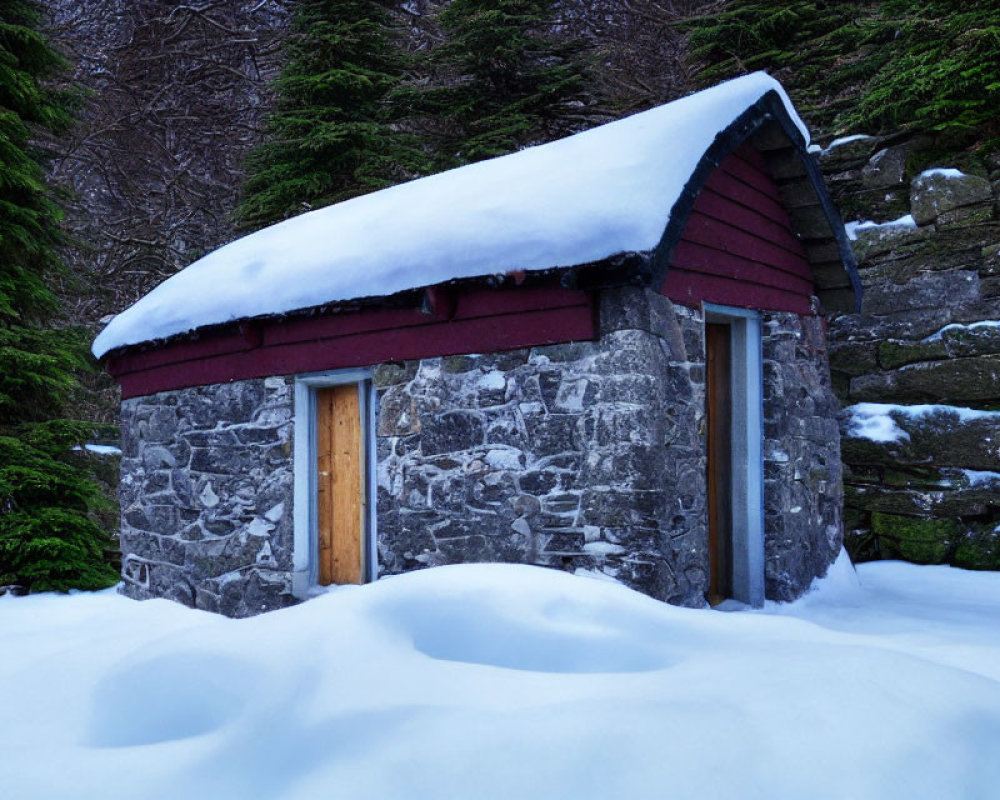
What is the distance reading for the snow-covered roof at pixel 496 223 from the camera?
4582 millimetres

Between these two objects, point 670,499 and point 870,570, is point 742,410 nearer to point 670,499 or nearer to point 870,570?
point 670,499

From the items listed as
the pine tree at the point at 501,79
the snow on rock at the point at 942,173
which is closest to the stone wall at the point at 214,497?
the snow on rock at the point at 942,173

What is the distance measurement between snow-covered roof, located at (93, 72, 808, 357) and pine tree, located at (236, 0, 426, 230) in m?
6.34

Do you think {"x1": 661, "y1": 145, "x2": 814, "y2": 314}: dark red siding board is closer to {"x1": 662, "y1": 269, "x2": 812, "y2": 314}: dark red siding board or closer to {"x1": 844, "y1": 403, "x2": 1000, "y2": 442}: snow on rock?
{"x1": 662, "y1": 269, "x2": 812, "y2": 314}: dark red siding board

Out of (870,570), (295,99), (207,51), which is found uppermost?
(207,51)

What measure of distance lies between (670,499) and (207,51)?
50.6 ft

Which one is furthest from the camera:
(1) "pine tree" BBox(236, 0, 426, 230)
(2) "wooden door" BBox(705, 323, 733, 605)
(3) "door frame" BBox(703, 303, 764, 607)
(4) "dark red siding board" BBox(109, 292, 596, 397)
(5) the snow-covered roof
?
(1) "pine tree" BBox(236, 0, 426, 230)

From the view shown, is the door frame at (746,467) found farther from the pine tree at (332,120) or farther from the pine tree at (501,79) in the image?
the pine tree at (332,120)

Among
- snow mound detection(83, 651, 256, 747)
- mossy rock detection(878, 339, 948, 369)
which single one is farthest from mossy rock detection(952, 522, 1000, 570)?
snow mound detection(83, 651, 256, 747)

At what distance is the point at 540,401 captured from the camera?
4.97 metres

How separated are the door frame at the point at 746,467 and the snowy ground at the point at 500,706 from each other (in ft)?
6.09

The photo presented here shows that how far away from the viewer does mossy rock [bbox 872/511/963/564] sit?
731 cm

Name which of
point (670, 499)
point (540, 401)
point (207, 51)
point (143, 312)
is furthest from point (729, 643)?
point (207, 51)

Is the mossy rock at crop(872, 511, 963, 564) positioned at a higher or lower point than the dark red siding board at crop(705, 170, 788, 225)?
lower
